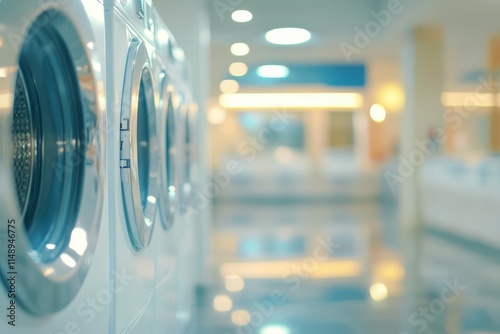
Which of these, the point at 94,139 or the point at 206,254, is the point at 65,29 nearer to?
the point at 94,139

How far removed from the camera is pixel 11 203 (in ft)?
2.73

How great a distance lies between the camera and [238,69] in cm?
1039

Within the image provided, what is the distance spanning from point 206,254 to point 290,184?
282 inches

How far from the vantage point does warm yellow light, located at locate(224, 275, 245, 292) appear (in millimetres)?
3744

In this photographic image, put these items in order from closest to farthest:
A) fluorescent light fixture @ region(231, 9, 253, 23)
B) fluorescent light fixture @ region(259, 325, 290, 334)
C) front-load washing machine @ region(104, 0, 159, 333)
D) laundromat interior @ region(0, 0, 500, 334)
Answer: laundromat interior @ region(0, 0, 500, 334), front-load washing machine @ region(104, 0, 159, 333), fluorescent light fixture @ region(259, 325, 290, 334), fluorescent light fixture @ region(231, 9, 253, 23)

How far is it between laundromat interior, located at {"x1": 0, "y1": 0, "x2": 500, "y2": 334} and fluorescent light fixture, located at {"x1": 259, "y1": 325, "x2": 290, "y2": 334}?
16 mm

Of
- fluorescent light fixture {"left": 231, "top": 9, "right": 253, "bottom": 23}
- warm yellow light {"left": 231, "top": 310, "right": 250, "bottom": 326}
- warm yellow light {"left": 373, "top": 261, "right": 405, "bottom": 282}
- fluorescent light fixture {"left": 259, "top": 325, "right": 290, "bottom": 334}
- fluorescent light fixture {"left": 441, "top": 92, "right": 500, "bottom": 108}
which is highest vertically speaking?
fluorescent light fixture {"left": 231, "top": 9, "right": 253, "bottom": 23}

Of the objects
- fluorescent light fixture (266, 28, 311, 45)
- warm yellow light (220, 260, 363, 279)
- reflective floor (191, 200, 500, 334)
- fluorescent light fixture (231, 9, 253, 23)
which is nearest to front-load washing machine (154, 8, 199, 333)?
reflective floor (191, 200, 500, 334)

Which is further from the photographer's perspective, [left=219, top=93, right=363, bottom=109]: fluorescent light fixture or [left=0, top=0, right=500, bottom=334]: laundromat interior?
[left=219, top=93, right=363, bottom=109]: fluorescent light fixture

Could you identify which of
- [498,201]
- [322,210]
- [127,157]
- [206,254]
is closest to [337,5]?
[498,201]

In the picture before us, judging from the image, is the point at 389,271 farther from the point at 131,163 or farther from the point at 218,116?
the point at 218,116

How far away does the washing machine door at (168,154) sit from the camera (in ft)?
6.95

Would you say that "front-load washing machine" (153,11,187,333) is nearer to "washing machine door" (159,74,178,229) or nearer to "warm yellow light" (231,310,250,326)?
"washing machine door" (159,74,178,229)

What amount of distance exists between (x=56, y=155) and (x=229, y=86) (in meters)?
9.96
